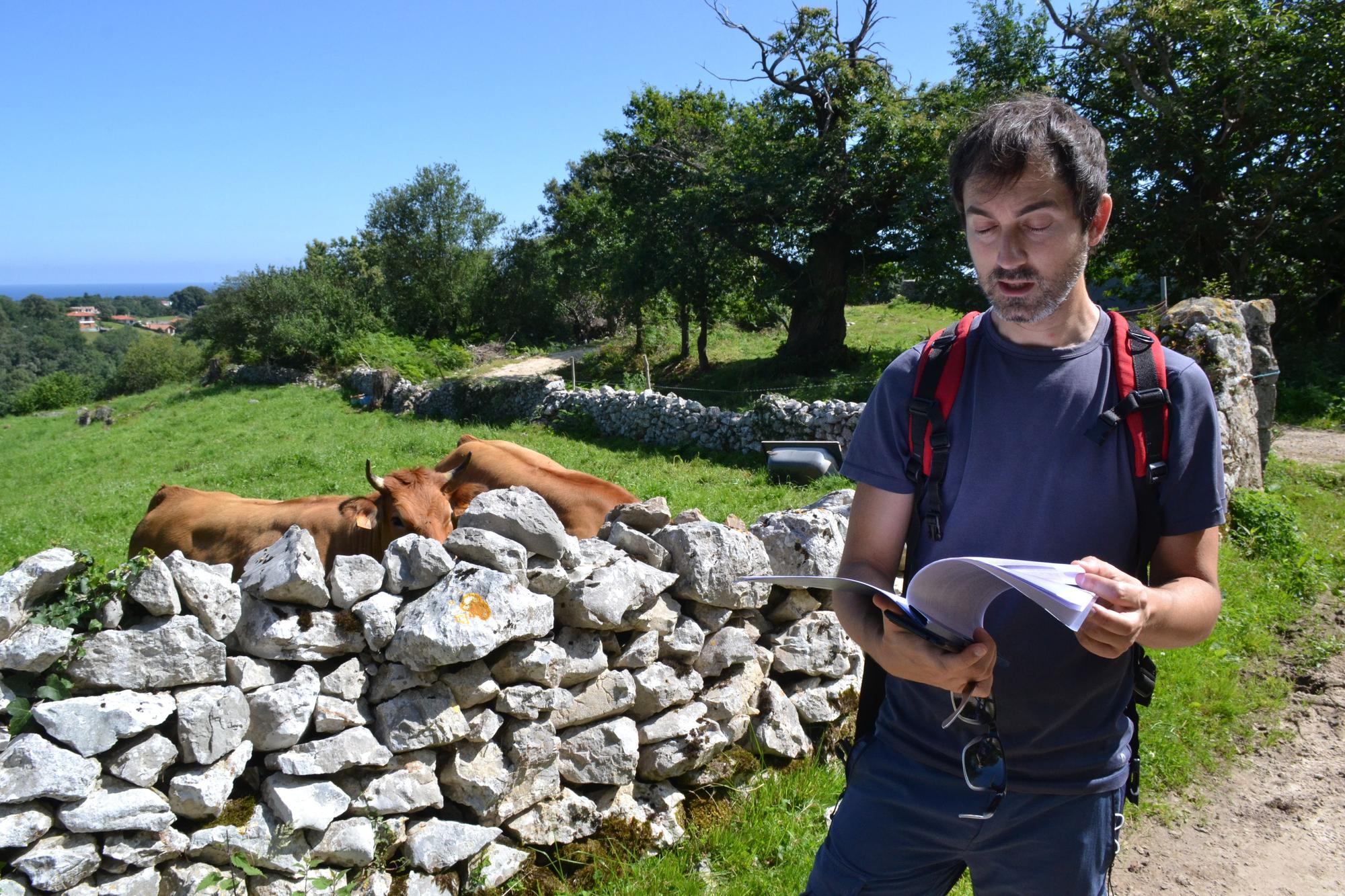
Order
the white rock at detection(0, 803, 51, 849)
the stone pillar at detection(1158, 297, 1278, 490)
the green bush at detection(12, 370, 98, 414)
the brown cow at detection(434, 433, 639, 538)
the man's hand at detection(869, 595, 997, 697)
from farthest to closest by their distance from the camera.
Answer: the green bush at detection(12, 370, 98, 414)
the stone pillar at detection(1158, 297, 1278, 490)
the brown cow at detection(434, 433, 639, 538)
the white rock at detection(0, 803, 51, 849)
the man's hand at detection(869, 595, 997, 697)

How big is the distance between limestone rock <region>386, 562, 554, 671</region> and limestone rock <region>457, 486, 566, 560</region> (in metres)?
0.25

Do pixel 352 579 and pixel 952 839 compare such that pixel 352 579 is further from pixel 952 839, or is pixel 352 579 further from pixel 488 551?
pixel 952 839

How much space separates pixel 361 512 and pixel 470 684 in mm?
3666

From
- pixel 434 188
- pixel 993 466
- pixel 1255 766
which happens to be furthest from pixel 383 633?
pixel 434 188

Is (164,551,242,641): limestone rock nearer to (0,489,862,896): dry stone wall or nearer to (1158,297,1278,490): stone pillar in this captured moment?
(0,489,862,896): dry stone wall

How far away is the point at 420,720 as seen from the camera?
3.27m

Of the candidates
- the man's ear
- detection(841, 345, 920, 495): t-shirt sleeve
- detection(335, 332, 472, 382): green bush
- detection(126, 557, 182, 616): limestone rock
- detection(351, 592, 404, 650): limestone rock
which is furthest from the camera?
detection(335, 332, 472, 382): green bush

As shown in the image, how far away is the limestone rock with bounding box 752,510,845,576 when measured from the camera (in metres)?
4.39

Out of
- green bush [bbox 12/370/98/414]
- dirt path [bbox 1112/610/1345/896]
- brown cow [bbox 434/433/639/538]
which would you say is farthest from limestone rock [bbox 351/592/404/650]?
green bush [bbox 12/370/98/414]

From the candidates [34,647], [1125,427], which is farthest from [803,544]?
[34,647]

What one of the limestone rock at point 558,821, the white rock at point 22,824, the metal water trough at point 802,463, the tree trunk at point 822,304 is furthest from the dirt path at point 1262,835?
the tree trunk at point 822,304

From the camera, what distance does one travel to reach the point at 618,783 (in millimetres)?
3703

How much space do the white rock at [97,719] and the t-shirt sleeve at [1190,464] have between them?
3.04 meters

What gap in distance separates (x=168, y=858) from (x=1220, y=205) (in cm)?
2194
